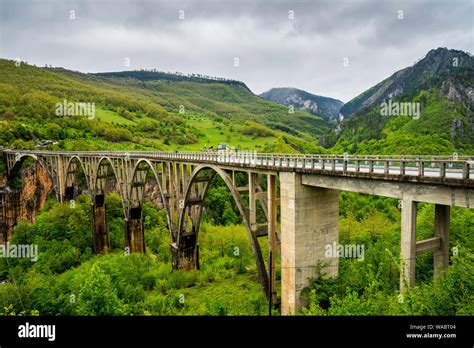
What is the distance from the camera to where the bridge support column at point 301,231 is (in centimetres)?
1823

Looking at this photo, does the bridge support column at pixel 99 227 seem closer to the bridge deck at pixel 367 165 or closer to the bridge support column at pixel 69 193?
the bridge support column at pixel 69 193

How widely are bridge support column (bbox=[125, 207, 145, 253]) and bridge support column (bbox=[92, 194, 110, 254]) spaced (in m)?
6.80

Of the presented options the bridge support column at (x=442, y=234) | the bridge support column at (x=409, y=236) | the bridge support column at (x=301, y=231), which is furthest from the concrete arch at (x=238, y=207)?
the bridge support column at (x=442, y=234)

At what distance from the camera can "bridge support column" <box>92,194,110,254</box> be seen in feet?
143

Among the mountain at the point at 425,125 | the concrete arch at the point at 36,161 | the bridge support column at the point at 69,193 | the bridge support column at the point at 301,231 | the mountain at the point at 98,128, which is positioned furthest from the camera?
the mountain at the point at 425,125

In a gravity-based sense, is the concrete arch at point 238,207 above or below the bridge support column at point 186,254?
above

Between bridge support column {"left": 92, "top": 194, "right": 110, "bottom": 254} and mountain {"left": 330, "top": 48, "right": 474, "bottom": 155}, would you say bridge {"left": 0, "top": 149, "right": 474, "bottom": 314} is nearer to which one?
bridge support column {"left": 92, "top": 194, "right": 110, "bottom": 254}

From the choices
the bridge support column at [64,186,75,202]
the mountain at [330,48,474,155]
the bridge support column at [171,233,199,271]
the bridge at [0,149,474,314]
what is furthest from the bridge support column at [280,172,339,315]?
the mountain at [330,48,474,155]

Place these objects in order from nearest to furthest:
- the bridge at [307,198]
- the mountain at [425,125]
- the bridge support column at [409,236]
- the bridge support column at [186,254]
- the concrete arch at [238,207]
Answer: the bridge at [307,198] < the bridge support column at [409,236] < the concrete arch at [238,207] < the bridge support column at [186,254] < the mountain at [425,125]

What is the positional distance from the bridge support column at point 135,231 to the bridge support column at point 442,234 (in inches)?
1293

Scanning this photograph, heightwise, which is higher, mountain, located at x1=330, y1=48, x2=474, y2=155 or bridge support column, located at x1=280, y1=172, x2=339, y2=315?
mountain, located at x1=330, y1=48, x2=474, y2=155

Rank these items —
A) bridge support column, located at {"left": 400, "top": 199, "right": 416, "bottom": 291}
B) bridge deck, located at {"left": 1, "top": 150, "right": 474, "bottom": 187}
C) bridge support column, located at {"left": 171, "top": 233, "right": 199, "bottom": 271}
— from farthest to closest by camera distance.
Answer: bridge support column, located at {"left": 171, "top": 233, "right": 199, "bottom": 271} → bridge support column, located at {"left": 400, "top": 199, "right": 416, "bottom": 291} → bridge deck, located at {"left": 1, "top": 150, "right": 474, "bottom": 187}
